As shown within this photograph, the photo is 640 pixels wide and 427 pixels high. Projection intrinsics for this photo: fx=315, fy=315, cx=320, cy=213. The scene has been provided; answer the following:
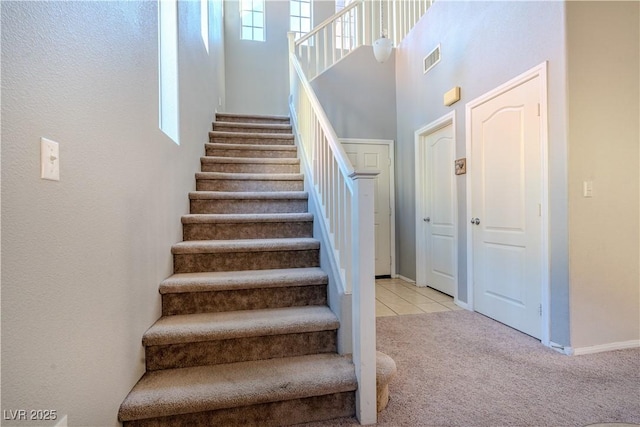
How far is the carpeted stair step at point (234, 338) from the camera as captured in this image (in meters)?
1.54

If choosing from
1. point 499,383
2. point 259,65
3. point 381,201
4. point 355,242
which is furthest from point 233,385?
point 259,65

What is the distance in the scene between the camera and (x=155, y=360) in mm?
1534

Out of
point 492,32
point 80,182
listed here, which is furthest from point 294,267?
point 492,32

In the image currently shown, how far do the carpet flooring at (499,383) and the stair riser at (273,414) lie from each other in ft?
0.16

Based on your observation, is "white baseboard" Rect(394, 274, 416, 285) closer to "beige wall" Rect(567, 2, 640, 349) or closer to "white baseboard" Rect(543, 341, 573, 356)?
"white baseboard" Rect(543, 341, 573, 356)

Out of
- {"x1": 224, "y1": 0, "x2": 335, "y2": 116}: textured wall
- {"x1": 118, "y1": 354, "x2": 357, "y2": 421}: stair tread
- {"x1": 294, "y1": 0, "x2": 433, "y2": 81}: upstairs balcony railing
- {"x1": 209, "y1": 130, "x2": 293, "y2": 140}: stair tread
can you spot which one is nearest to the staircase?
{"x1": 118, "y1": 354, "x2": 357, "y2": 421}: stair tread

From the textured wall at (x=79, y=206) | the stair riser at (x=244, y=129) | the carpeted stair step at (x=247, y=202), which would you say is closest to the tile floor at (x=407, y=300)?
the carpeted stair step at (x=247, y=202)

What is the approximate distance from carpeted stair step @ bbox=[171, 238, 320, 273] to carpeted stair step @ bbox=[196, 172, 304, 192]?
78 cm

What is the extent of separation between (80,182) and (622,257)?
3.12 m

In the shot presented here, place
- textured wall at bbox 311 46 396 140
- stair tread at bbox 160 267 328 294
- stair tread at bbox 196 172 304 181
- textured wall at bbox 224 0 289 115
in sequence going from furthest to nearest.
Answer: textured wall at bbox 224 0 289 115, textured wall at bbox 311 46 396 140, stair tread at bbox 196 172 304 181, stair tread at bbox 160 267 328 294

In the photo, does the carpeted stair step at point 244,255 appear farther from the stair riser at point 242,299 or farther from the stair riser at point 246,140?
the stair riser at point 246,140

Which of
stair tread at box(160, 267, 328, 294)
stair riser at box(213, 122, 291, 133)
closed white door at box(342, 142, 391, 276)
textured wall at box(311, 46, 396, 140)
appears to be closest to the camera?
stair tread at box(160, 267, 328, 294)

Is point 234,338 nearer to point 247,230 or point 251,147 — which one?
point 247,230

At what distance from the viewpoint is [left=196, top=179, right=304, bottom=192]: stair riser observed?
2.79 meters
